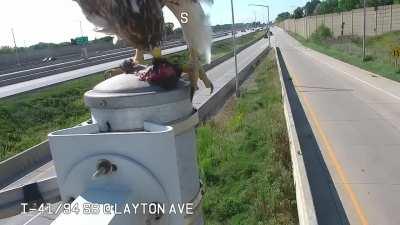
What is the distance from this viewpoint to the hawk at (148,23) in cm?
216

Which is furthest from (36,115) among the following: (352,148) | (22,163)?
(352,148)

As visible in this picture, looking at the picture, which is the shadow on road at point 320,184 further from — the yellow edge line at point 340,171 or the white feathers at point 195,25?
the white feathers at point 195,25

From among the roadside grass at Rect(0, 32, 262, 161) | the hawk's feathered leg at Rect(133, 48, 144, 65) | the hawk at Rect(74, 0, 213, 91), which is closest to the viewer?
the hawk at Rect(74, 0, 213, 91)

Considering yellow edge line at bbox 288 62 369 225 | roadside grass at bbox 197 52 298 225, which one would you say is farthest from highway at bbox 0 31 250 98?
yellow edge line at bbox 288 62 369 225

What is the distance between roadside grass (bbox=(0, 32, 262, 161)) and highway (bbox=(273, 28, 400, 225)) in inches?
244

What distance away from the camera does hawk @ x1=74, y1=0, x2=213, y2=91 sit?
216cm

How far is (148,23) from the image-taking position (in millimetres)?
2209

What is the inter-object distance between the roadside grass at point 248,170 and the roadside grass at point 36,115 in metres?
4.75

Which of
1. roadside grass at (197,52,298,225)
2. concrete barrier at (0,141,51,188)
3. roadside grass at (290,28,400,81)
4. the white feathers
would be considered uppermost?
the white feathers

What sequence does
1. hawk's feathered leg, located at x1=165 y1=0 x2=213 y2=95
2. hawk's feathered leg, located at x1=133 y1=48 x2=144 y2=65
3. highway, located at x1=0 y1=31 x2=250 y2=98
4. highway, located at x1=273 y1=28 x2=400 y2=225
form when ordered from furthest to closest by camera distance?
highway, located at x1=0 y1=31 x2=250 y2=98 → highway, located at x1=273 y1=28 x2=400 y2=225 → hawk's feathered leg, located at x1=133 y1=48 x2=144 y2=65 → hawk's feathered leg, located at x1=165 y1=0 x2=213 y2=95

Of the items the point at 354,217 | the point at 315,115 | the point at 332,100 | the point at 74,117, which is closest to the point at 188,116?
the point at 354,217

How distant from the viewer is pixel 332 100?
905 inches

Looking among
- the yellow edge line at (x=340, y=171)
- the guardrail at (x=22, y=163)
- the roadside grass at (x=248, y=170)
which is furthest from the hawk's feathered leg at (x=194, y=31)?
the guardrail at (x=22, y=163)

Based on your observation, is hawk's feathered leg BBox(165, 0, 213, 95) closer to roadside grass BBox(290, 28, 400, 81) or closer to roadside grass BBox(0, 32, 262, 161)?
roadside grass BBox(0, 32, 262, 161)
